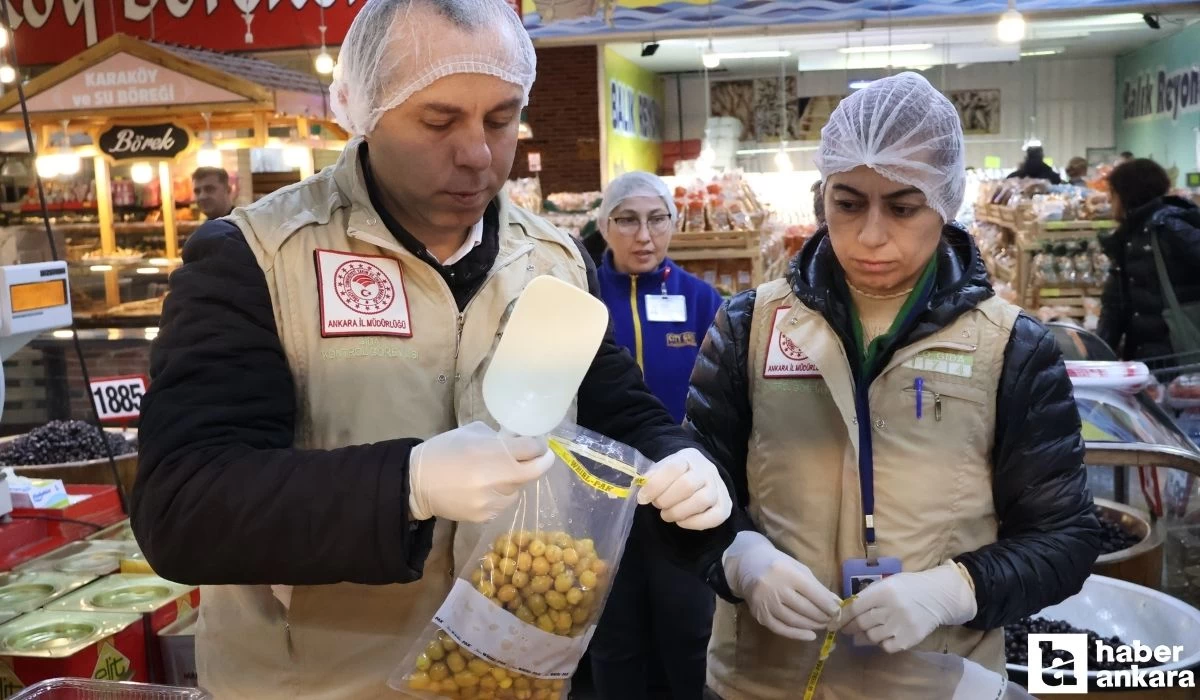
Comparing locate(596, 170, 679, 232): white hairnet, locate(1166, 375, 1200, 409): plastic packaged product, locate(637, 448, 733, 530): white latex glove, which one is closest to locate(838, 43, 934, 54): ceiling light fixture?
locate(596, 170, 679, 232): white hairnet

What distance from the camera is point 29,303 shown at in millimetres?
2057

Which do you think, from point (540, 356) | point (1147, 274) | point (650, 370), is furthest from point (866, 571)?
point (1147, 274)

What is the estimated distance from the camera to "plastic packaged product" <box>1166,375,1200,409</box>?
343 cm

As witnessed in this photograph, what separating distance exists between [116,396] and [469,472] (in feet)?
9.27

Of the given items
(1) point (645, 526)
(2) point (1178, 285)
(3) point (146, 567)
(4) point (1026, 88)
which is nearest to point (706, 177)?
(2) point (1178, 285)

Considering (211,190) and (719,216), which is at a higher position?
(211,190)

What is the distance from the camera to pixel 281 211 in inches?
51.3

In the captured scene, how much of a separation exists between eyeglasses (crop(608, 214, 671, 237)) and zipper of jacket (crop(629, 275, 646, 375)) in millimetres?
182

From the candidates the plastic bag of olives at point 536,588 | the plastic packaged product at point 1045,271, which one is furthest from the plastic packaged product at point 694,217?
the plastic bag of olives at point 536,588

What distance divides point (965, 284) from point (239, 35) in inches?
308

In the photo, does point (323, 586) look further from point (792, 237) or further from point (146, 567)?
point (792, 237)

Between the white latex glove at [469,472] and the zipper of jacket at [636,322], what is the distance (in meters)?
2.61

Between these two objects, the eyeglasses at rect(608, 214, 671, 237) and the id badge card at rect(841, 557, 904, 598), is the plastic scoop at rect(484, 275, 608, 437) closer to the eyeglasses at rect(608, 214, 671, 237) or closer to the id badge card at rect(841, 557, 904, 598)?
the id badge card at rect(841, 557, 904, 598)

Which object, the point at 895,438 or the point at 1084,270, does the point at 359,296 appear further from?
the point at 1084,270
